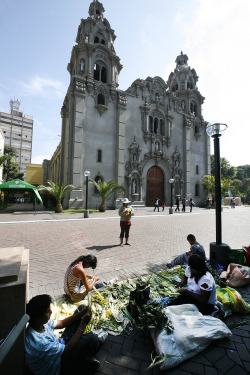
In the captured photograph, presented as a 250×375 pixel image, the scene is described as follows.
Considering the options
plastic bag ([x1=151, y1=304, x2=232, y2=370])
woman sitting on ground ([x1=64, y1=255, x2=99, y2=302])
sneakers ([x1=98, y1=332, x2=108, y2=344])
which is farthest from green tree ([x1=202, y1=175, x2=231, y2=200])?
sneakers ([x1=98, y1=332, x2=108, y2=344])

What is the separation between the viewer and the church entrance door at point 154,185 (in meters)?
26.0

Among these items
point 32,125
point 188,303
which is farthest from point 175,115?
point 32,125

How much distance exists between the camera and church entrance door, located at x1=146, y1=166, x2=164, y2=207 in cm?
2600

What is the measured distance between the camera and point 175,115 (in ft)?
95.6

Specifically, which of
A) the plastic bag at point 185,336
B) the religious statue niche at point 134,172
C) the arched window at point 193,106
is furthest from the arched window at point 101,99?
the plastic bag at point 185,336

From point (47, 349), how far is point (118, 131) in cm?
2322

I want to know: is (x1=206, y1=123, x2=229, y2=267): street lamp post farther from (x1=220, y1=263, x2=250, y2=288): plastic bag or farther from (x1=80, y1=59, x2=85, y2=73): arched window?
(x1=80, y1=59, x2=85, y2=73): arched window

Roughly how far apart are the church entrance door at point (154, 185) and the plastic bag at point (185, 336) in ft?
76.4

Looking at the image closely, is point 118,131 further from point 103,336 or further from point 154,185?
point 103,336

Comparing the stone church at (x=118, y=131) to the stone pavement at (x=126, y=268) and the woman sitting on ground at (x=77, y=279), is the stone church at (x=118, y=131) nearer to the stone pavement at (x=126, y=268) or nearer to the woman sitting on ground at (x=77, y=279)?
the stone pavement at (x=126, y=268)

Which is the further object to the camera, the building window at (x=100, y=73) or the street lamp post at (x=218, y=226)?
the building window at (x=100, y=73)

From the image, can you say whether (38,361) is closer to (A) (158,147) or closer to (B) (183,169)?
(A) (158,147)

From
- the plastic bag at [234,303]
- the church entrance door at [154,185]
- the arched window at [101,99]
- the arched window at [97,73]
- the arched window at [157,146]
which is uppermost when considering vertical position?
the arched window at [97,73]

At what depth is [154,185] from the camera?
26.6 metres
